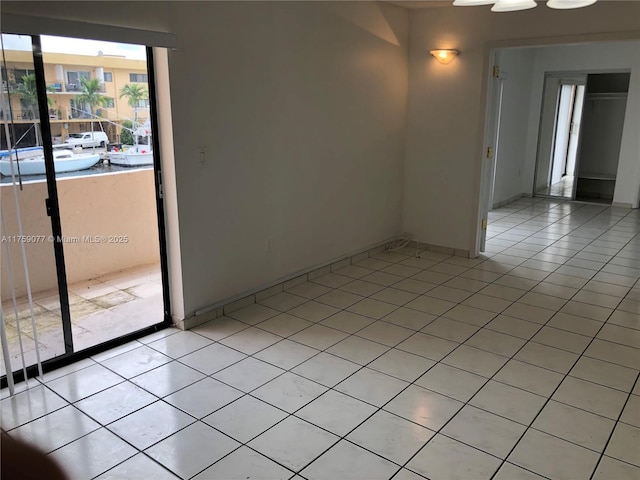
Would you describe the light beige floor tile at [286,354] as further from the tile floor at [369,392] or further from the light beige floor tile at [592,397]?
the light beige floor tile at [592,397]

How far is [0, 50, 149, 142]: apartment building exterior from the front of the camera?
8.60 feet

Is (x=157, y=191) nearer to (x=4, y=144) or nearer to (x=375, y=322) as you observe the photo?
(x=4, y=144)

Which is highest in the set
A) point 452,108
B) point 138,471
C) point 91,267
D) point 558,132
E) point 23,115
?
point 452,108

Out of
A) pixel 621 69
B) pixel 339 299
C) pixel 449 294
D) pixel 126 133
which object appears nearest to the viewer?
pixel 126 133

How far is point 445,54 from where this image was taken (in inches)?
197

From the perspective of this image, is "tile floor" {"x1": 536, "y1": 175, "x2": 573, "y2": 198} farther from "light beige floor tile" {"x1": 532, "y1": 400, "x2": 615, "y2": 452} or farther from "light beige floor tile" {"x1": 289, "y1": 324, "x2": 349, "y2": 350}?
"light beige floor tile" {"x1": 532, "y1": 400, "x2": 615, "y2": 452}

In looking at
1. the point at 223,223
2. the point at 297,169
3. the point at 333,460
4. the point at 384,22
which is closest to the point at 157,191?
the point at 223,223

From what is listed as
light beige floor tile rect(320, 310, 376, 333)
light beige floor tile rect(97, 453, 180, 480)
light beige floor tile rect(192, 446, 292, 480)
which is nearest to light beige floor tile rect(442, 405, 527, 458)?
light beige floor tile rect(192, 446, 292, 480)

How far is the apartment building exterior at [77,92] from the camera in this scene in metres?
2.62

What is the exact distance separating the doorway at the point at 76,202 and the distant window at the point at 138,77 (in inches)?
0.7

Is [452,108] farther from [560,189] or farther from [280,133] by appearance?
[560,189]

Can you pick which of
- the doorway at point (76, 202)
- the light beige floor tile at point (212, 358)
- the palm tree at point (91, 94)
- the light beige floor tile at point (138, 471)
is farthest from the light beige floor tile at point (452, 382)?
the palm tree at point (91, 94)

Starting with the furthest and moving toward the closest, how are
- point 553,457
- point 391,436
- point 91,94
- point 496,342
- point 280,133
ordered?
point 280,133
point 91,94
point 496,342
point 391,436
point 553,457

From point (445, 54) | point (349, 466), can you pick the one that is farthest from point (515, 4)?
point (349, 466)
